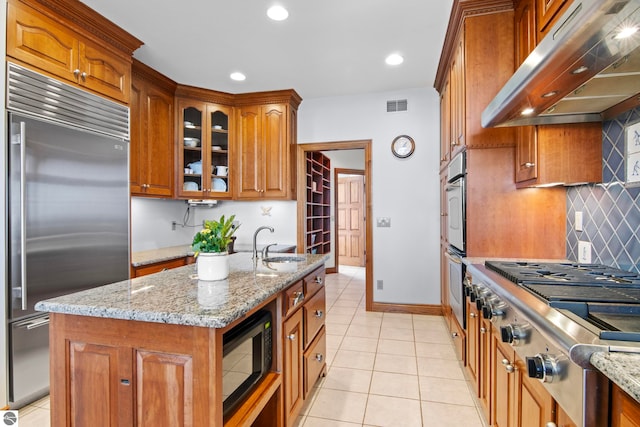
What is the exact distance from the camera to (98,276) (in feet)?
7.90

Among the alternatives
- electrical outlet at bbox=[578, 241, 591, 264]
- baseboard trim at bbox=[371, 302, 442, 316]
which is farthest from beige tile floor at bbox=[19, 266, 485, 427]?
electrical outlet at bbox=[578, 241, 591, 264]

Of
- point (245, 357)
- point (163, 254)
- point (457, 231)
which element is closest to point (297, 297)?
point (245, 357)

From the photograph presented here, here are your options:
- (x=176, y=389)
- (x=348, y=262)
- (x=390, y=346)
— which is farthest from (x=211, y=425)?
(x=348, y=262)

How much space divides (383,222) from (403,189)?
1.51 ft

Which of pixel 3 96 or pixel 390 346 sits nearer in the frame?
pixel 3 96

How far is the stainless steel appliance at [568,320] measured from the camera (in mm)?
770

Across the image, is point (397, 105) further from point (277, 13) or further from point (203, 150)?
point (203, 150)

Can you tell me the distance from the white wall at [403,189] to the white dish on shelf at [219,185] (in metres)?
1.50

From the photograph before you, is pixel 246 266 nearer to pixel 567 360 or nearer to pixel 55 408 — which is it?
pixel 55 408

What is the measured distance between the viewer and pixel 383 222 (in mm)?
3959

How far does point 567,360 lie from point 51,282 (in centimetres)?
268

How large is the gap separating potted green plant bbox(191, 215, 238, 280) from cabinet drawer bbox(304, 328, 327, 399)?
0.76m

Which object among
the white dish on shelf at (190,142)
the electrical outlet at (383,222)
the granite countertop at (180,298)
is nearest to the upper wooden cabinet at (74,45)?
the white dish on shelf at (190,142)

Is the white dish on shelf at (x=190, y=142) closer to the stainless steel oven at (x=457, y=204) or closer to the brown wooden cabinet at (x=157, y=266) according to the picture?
the brown wooden cabinet at (x=157, y=266)
